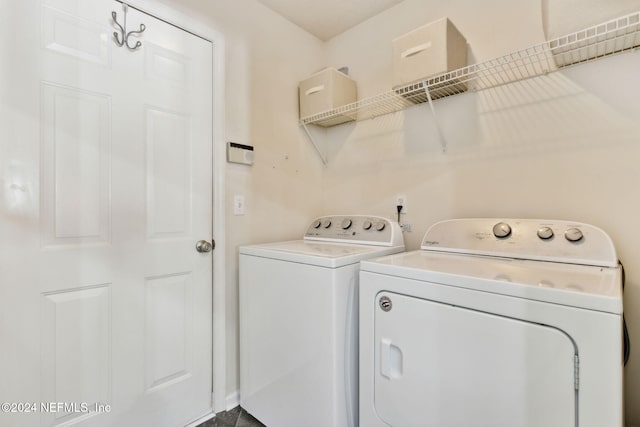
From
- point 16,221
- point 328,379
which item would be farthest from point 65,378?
point 328,379

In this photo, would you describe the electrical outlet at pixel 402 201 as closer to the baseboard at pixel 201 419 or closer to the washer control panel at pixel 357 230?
the washer control panel at pixel 357 230

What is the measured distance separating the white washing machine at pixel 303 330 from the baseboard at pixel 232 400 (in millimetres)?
61

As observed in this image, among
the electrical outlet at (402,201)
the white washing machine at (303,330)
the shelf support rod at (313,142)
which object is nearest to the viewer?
the white washing machine at (303,330)

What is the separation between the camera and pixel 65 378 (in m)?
1.21

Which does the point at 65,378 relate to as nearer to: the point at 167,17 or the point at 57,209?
the point at 57,209

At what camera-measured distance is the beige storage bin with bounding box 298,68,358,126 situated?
196cm

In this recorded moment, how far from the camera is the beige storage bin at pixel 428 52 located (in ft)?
4.75

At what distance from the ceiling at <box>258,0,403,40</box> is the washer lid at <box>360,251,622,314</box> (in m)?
1.65

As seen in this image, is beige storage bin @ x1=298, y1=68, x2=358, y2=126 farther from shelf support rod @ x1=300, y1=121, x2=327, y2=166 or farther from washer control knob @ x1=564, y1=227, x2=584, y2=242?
washer control knob @ x1=564, y1=227, x2=584, y2=242

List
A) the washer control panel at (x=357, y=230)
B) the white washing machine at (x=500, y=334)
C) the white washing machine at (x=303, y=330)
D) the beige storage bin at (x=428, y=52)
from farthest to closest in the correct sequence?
the washer control panel at (x=357, y=230) < the beige storage bin at (x=428, y=52) < the white washing machine at (x=303, y=330) < the white washing machine at (x=500, y=334)

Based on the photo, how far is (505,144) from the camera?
154cm

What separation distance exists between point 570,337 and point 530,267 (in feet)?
1.20

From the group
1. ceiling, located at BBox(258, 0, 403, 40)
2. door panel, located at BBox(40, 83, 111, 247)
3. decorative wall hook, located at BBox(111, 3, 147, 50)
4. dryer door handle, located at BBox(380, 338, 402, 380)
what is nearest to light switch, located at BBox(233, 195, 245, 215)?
door panel, located at BBox(40, 83, 111, 247)

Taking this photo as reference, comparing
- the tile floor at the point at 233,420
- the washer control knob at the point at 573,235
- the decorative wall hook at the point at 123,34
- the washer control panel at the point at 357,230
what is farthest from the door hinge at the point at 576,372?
the decorative wall hook at the point at 123,34
